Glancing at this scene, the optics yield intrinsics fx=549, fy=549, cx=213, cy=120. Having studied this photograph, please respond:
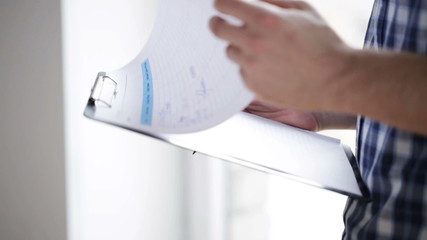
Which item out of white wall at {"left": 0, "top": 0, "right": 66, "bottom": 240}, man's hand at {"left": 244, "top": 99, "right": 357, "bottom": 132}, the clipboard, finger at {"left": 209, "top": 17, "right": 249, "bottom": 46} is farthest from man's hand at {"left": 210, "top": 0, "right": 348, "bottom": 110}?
white wall at {"left": 0, "top": 0, "right": 66, "bottom": 240}

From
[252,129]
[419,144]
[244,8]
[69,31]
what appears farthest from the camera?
[69,31]

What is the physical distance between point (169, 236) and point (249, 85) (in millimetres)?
786

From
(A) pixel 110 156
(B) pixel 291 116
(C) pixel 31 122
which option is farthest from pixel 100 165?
(B) pixel 291 116

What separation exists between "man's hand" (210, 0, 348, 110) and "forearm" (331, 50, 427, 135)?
0.01 metres

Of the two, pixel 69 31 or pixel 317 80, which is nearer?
pixel 317 80

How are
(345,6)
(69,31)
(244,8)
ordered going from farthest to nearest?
(345,6) < (69,31) < (244,8)

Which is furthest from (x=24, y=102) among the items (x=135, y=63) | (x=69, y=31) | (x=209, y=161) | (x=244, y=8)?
(x=244, y=8)

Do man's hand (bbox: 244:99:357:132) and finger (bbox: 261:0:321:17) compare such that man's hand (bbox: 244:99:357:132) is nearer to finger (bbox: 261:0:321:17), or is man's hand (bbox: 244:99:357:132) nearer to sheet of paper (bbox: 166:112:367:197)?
sheet of paper (bbox: 166:112:367:197)

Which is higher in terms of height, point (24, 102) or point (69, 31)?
point (69, 31)

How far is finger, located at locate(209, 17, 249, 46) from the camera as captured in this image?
45 centimetres

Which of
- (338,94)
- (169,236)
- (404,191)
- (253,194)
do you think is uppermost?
(338,94)

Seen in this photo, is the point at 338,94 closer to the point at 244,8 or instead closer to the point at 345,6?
the point at 244,8

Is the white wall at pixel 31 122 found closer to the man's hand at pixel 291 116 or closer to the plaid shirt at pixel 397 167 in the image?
the man's hand at pixel 291 116

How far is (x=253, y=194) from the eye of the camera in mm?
1109
